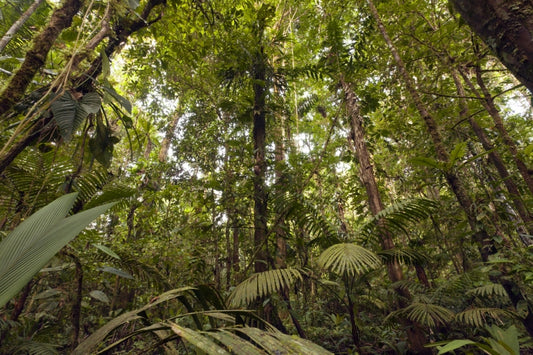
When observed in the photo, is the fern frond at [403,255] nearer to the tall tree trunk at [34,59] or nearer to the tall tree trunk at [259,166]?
the tall tree trunk at [259,166]

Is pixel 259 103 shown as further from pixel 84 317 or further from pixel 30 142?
pixel 84 317

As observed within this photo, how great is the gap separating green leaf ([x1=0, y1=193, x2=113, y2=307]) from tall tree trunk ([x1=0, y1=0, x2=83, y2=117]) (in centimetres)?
104

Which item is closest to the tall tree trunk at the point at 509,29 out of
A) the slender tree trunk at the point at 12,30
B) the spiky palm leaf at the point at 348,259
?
the spiky palm leaf at the point at 348,259

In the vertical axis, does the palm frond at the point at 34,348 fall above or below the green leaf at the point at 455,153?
below

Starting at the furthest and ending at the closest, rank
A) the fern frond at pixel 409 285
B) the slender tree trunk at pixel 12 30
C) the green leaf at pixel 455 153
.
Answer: the fern frond at pixel 409 285, the green leaf at pixel 455 153, the slender tree trunk at pixel 12 30

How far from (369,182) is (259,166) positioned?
1.71 m

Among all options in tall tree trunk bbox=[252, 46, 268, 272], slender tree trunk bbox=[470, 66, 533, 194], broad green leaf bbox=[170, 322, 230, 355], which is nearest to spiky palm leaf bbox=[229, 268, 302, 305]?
tall tree trunk bbox=[252, 46, 268, 272]

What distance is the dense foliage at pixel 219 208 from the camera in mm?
1372

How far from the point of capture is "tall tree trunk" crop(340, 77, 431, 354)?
9.66 feet

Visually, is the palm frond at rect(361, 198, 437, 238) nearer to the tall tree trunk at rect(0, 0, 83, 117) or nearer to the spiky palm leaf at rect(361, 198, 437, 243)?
the spiky palm leaf at rect(361, 198, 437, 243)

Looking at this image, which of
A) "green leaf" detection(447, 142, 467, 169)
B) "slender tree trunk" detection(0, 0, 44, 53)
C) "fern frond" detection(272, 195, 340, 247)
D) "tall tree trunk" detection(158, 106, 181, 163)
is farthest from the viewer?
"tall tree trunk" detection(158, 106, 181, 163)

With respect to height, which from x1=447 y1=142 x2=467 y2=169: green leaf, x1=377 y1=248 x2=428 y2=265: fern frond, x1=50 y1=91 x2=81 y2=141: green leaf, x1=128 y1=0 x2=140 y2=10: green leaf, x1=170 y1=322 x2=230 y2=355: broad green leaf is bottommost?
x1=170 y1=322 x2=230 y2=355: broad green leaf

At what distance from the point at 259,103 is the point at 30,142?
250 centimetres

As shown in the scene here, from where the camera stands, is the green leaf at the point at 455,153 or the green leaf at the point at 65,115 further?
the green leaf at the point at 455,153
